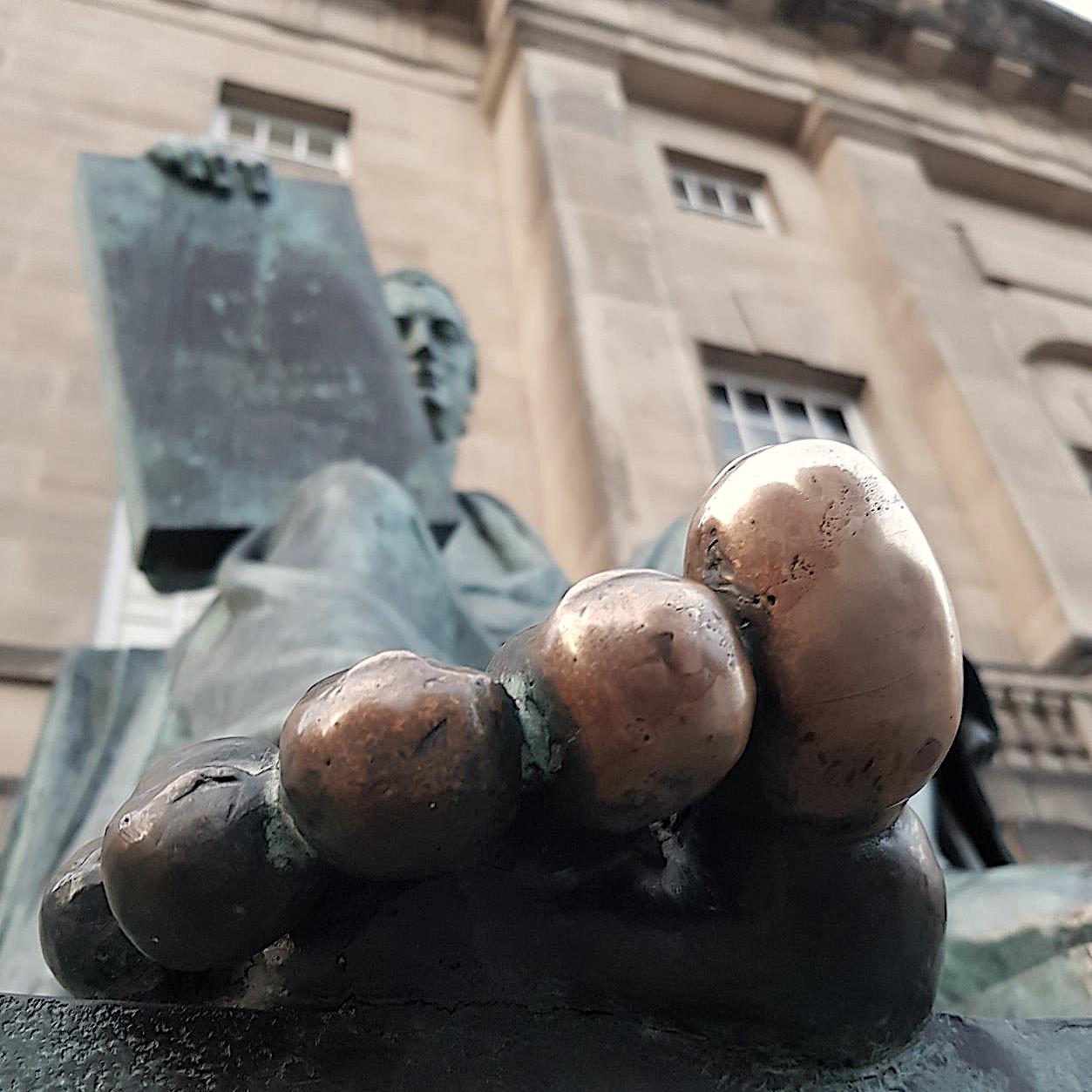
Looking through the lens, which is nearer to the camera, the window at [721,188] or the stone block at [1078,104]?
the window at [721,188]

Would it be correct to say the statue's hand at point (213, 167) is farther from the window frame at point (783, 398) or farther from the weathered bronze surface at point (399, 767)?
the window frame at point (783, 398)

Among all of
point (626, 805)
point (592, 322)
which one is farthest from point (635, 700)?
point (592, 322)

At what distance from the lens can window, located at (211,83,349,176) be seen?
6.69m

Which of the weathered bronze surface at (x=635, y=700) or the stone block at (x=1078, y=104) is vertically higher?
the stone block at (x=1078, y=104)

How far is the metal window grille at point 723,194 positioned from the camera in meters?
7.79

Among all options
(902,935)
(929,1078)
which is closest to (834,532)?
(902,935)

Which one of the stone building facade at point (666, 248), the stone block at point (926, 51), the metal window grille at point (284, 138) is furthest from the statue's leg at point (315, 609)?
the stone block at point (926, 51)

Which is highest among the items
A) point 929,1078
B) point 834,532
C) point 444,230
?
point 444,230

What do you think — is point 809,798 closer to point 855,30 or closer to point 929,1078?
point 929,1078

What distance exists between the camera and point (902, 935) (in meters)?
0.75

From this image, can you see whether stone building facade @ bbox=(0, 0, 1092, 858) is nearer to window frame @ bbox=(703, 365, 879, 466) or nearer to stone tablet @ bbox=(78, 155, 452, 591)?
window frame @ bbox=(703, 365, 879, 466)

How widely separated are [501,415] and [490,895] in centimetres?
515

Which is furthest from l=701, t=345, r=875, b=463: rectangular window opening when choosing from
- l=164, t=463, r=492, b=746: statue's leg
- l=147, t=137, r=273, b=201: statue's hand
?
l=164, t=463, r=492, b=746: statue's leg

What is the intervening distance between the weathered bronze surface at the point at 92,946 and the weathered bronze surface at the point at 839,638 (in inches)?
16.2
